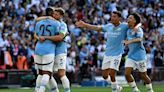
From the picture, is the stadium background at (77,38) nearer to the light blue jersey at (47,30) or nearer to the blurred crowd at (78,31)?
the blurred crowd at (78,31)

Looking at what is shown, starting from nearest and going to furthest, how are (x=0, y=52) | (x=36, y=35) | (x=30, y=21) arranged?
(x=36, y=35)
(x=0, y=52)
(x=30, y=21)

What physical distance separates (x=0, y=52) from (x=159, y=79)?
385 inches

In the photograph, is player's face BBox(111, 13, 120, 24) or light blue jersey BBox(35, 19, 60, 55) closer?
light blue jersey BBox(35, 19, 60, 55)

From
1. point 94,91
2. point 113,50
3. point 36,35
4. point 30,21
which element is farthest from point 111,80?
point 30,21

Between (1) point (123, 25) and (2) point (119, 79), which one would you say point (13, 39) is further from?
(1) point (123, 25)

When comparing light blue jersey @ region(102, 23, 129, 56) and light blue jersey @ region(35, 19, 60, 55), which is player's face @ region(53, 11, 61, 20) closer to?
light blue jersey @ region(35, 19, 60, 55)

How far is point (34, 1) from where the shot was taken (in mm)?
37531

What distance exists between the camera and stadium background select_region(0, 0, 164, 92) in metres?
31.9

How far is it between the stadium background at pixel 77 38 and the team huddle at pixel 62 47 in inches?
432

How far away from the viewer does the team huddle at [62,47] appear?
17.8 metres

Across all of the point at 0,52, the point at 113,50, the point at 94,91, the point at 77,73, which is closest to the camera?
the point at 113,50

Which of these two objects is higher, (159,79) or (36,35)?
(36,35)

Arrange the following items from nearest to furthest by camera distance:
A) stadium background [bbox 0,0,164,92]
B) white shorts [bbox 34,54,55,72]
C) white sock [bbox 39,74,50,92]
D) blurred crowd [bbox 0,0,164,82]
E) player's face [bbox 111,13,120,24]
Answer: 1. white sock [bbox 39,74,50,92]
2. white shorts [bbox 34,54,55,72]
3. player's face [bbox 111,13,120,24]
4. stadium background [bbox 0,0,164,92]
5. blurred crowd [bbox 0,0,164,82]

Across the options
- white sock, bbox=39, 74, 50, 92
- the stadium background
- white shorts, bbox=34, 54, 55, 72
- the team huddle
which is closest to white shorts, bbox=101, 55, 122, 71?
the team huddle
